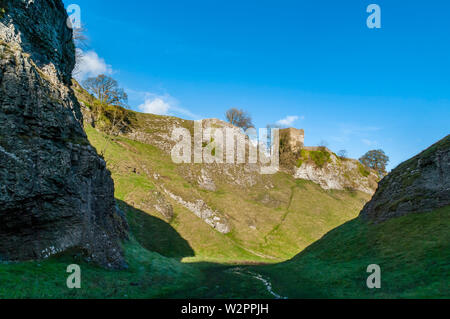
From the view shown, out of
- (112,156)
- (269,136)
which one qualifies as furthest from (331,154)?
(112,156)

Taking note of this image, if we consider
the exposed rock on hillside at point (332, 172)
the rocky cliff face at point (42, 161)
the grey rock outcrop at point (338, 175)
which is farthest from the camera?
the exposed rock on hillside at point (332, 172)

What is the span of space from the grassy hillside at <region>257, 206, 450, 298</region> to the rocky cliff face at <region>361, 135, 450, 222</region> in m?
1.60

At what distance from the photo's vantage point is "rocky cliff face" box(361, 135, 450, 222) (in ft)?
93.6

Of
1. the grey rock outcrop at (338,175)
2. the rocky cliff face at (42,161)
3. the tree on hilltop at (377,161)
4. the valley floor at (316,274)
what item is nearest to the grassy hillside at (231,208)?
the grey rock outcrop at (338,175)

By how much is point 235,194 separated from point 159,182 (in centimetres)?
2868

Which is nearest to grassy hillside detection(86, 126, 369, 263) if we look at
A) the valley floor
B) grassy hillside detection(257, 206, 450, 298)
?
the valley floor

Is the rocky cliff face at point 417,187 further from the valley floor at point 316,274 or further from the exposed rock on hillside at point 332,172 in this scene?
the exposed rock on hillside at point 332,172

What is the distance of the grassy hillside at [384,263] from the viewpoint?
1802 centimetres

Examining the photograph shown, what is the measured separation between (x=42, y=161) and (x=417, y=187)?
41946 mm

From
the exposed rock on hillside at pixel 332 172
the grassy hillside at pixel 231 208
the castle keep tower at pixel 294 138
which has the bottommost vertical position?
the grassy hillside at pixel 231 208

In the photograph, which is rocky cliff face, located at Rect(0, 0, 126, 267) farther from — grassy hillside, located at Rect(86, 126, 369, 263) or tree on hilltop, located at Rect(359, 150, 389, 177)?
tree on hilltop, located at Rect(359, 150, 389, 177)

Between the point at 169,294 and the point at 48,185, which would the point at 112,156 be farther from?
the point at 169,294

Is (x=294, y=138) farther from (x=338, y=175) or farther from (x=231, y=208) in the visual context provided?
(x=231, y=208)

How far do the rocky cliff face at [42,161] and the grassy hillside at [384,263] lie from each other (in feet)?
68.0
